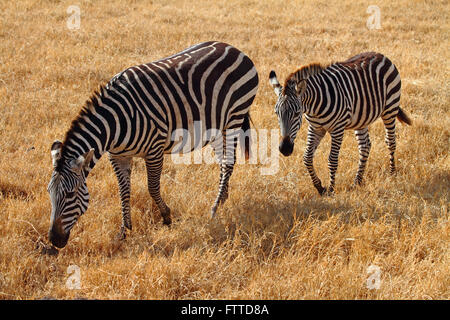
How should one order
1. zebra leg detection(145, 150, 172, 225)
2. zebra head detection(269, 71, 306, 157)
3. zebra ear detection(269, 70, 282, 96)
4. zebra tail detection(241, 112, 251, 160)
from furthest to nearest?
zebra tail detection(241, 112, 251, 160)
zebra ear detection(269, 70, 282, 96)
zebra head detection(269, 71, 306, 157)
zebra leg detection(145, 150, 172, 225)

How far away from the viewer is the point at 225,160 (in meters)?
6.54

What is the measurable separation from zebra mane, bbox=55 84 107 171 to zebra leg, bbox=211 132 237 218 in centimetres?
204

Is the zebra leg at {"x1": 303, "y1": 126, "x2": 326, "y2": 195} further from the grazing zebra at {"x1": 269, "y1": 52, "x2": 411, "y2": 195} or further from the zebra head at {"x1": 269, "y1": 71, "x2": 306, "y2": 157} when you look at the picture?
the zebra head at {"x1": 269, "y1": 71, "x2": 306, "y2": 157}

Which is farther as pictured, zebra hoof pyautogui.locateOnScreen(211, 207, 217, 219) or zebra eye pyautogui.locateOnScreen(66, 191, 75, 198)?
zebra hoof pyautogui.locateOnScreen(211, 207, 217, 219)

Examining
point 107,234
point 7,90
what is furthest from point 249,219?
point 7,90

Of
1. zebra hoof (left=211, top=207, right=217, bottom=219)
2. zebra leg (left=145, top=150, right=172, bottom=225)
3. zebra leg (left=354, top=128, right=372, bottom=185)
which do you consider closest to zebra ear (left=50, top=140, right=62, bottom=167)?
zebra leg (left=145, top=150, right=172, bottom=225)

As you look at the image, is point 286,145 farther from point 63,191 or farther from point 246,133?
point 63,191

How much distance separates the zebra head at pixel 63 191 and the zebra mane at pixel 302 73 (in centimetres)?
274

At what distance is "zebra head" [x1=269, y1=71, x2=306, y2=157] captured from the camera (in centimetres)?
589

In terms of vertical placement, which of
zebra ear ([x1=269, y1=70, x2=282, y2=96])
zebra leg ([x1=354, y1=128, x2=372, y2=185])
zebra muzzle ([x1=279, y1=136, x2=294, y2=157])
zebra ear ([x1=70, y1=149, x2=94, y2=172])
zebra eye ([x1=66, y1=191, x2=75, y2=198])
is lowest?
zebra leg ([x1=354, y1=128, x2=372, y2=185])

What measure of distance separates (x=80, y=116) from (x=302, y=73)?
3.00m

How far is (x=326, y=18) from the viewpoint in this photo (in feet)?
53.6
